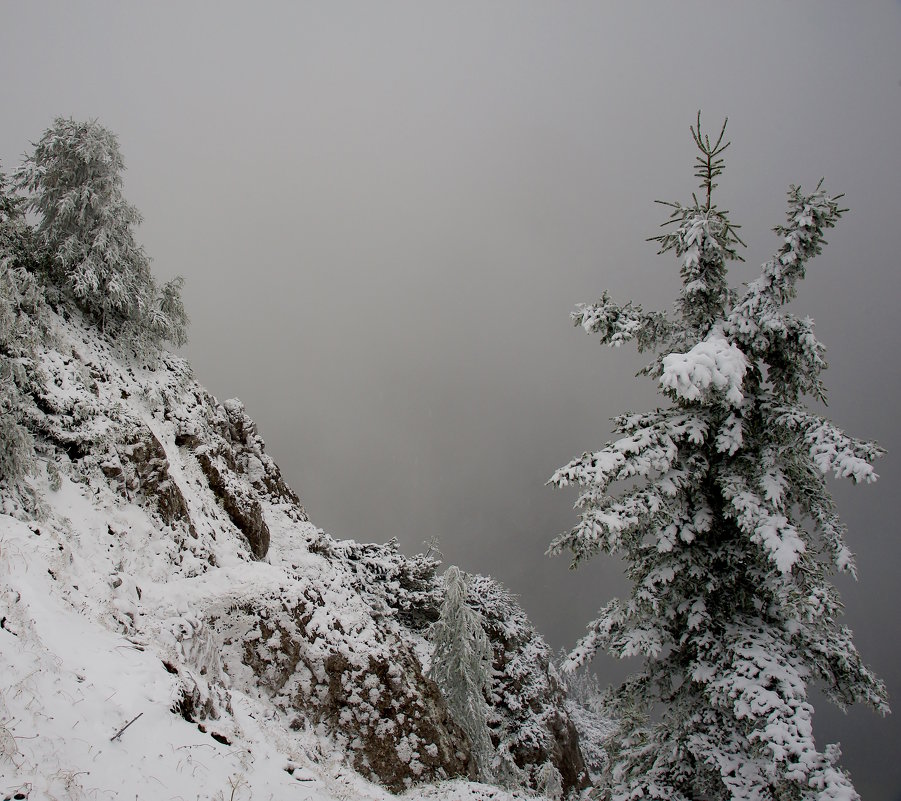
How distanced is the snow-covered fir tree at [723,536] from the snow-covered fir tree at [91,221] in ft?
53.1

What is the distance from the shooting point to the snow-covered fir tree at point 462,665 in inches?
774

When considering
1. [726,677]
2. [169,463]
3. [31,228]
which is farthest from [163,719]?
[31,228]

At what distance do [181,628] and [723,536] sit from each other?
10.9 m

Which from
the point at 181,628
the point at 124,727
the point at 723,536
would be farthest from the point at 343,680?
the point at 723,536

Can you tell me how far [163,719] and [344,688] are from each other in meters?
8.87

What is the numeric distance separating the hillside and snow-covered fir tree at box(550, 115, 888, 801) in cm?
604

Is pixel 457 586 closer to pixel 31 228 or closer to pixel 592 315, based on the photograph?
pixel 592 315

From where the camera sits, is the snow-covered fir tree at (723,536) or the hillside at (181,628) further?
the snow-covered fir tree at (723,536)

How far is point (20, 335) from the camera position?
1123 cm

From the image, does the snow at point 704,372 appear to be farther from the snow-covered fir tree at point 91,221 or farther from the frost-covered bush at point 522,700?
the frost-covered bush at point 522,700

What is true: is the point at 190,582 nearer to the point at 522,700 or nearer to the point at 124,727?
the point at 124,727

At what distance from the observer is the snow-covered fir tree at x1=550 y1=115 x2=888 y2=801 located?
6.75 metres

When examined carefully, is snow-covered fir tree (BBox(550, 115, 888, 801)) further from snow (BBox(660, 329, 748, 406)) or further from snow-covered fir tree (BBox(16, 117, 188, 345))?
snow-covered fir tree (BBox(16, 117, 188, 345))

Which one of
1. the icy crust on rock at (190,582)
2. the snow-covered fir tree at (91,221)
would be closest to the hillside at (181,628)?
the icy crust on rock at (190,582)
